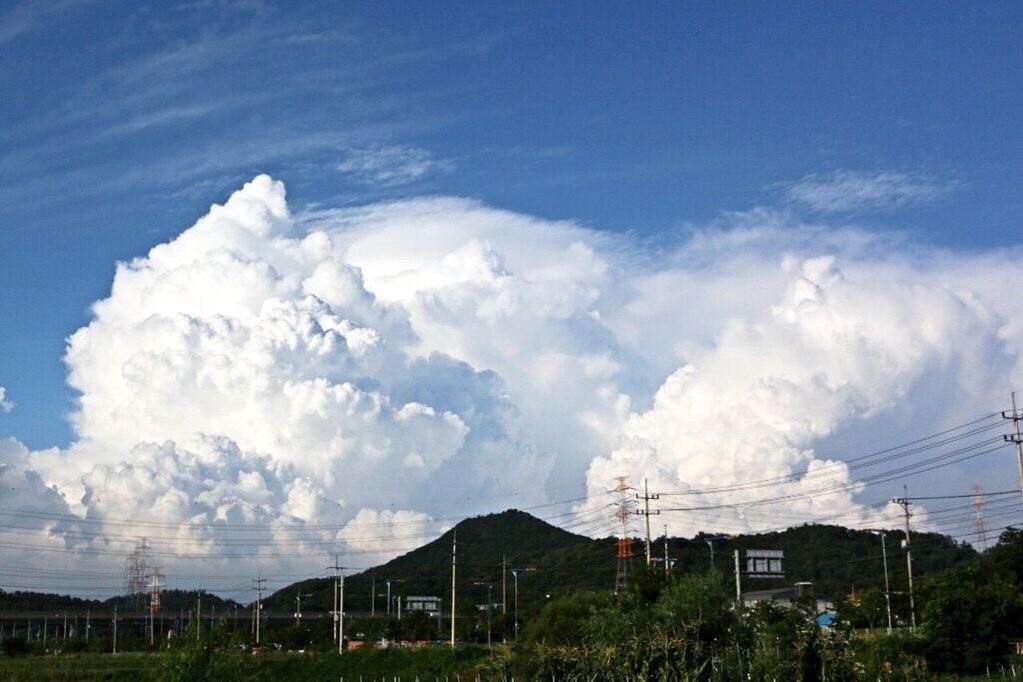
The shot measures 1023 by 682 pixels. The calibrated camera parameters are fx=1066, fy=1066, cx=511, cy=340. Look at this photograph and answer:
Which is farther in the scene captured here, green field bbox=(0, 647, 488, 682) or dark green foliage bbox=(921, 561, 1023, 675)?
green field bbox=(0, 647, 488, 682)

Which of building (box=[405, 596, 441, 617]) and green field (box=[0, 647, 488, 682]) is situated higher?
building (box=[405, 596, 441, 617])

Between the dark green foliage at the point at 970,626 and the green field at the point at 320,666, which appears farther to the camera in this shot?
the green field at the point at 320,666

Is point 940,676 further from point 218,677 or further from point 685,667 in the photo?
point 218,677

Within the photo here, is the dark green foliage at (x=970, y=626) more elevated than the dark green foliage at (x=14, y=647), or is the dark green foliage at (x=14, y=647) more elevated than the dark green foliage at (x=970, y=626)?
the dark green foliage at (x=970, y=626)

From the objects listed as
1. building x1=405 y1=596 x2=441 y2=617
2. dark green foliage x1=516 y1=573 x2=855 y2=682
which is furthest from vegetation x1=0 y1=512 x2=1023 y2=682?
building x1=405 y1=596 x2=441 y2=617

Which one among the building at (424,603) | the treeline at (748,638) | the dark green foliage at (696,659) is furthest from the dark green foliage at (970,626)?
the building at (424,603)

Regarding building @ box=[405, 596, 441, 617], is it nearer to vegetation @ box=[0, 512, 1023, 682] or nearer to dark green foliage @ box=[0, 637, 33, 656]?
vegetation @ box=[0, 512, 1023, 682]

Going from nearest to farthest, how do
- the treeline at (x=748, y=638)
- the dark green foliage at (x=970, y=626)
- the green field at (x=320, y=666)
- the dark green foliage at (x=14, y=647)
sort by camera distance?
the treeline at (x=748, y=638) → the dark green foliage at (x=970, y=626) → the green field at (x=320, y=666) → the dark green foliage at (x=14, y=647)

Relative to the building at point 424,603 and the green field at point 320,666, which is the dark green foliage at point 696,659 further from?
the building at point 424,603

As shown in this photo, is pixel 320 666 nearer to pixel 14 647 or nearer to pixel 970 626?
pixel 14 647

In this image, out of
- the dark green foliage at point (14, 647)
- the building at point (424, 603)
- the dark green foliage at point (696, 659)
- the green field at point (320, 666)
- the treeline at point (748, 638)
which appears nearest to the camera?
the dark green foliage at point (696, 659)

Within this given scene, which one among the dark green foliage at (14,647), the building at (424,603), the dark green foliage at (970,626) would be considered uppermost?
the dark green foliage at (970,626)

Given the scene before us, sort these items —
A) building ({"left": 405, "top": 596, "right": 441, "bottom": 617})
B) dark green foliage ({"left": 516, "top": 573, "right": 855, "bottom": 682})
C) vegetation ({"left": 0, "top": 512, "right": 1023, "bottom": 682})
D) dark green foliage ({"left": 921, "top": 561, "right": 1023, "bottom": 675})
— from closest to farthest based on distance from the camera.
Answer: dark green foliage ({"left": 516, "top": 573, "right": 855, "bottom": 682}), vegetation ({"left": 0, "top": 512, "right": 1023, "bottom": 682}), dark green foliage ({"left": 921, "top": 561, "right": 1023, "bottom": 675}), building ({"left": 405, "top": 596, "right": 441, "bottom": 617})

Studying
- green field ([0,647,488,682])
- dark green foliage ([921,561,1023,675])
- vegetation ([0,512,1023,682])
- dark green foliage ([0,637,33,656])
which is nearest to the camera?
vegetation ([0,512,1023,682])
